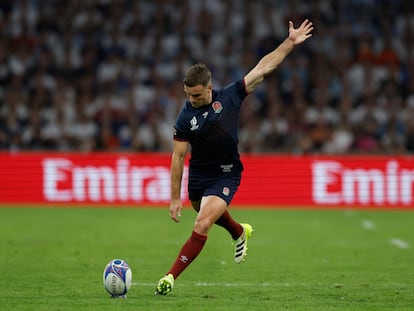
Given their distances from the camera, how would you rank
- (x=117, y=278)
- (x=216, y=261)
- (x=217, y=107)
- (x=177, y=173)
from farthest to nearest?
(x=216, y=261) < (x=217, y=107) < (x=177, y=173) < (x=117, y=278)

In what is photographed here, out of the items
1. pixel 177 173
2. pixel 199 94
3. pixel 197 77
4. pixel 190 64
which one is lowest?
pixel 177 173

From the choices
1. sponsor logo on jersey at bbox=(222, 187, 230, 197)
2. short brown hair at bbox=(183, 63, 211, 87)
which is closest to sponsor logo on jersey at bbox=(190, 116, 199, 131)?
short brown hair at bbox=(183, 63, 211, 87)

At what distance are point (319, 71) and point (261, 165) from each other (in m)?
5.15

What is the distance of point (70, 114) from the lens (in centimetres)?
2644

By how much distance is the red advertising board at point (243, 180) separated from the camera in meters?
23.2

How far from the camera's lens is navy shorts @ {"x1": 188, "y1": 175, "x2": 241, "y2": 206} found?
9.96 metres

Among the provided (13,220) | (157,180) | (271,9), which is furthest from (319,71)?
(13,220)

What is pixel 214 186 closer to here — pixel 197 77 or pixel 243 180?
pixel 197 77

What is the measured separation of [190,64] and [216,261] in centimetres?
1487

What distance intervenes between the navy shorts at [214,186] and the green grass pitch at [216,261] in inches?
41.6

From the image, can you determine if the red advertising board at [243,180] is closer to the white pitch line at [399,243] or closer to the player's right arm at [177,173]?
the white pitch line at [399,243]

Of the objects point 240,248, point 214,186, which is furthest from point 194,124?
point 240,248

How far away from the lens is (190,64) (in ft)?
89.8

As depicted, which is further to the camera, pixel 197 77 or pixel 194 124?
pixel 194 124
